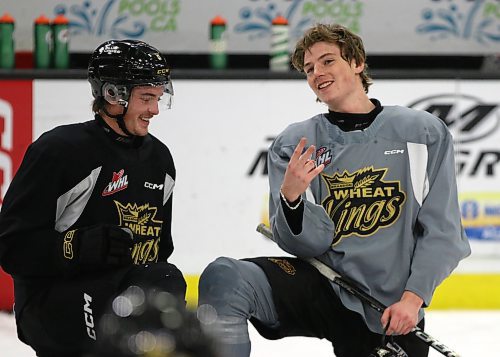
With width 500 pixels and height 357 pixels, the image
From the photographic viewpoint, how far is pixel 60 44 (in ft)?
14.4

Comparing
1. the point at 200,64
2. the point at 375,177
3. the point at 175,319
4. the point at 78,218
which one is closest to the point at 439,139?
the point at 375,177

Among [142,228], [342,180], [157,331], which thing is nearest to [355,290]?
[342,180]

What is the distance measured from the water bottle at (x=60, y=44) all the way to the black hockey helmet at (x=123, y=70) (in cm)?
222

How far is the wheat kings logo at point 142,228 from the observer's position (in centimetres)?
207

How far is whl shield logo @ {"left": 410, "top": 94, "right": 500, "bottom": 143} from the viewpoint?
4156mm

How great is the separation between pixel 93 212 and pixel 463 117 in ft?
7.97

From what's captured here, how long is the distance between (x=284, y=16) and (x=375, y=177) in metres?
2.99

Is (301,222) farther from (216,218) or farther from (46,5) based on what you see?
(46,5)

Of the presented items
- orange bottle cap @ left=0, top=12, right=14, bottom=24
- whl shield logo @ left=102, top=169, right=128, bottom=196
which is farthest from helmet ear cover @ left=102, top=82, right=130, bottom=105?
orange bottle cap @ left=0, top=12, right=14, bottom=24

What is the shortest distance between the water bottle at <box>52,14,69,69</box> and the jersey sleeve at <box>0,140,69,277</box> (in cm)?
238

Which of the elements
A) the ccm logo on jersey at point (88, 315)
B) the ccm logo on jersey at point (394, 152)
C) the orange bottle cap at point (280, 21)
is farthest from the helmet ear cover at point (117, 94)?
the orange bottle cap at point (280, 21)

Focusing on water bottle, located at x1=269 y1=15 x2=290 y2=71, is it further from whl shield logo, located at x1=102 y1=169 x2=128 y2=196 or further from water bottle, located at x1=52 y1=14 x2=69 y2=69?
whl shield logo, located at x1=102 y1=169 x2=128 y2=196

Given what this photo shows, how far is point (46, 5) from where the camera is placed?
495 cm

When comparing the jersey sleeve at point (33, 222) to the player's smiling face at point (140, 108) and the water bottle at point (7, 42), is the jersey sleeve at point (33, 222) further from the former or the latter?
the water bottle at point (7, 42)
